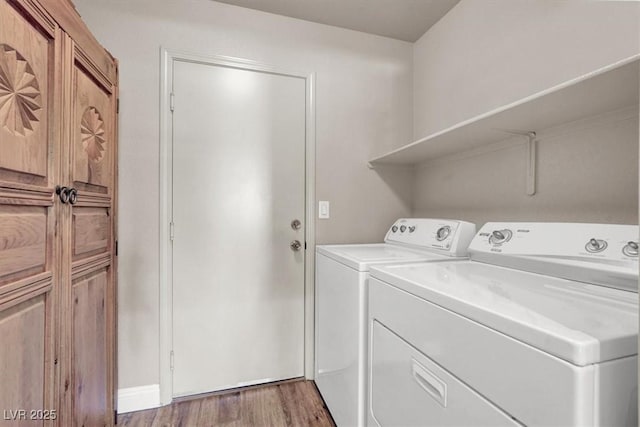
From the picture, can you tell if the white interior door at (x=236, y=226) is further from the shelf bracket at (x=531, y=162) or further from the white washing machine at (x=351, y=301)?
the shelf bracket at (x=531, y=162)

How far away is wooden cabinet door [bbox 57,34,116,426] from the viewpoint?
1062mm

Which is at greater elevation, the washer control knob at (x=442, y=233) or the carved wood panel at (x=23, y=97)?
the carved wood panel at (x=23, y=97)

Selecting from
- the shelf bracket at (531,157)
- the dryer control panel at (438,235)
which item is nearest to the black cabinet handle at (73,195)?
the dryer control panel at (438,235)

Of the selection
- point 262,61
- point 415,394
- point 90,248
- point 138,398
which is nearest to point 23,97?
point 90,248

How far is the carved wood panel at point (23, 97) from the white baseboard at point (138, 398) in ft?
4.40

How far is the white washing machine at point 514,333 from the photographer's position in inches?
19.8

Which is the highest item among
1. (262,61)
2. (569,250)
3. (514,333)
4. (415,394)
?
(262,61)

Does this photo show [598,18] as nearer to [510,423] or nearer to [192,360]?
[510,423]

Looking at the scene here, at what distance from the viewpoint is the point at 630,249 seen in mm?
859

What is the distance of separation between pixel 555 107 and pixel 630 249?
1.70 feet

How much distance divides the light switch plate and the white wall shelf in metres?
0.69

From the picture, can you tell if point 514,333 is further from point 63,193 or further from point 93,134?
point 93,134

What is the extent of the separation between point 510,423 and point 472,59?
180 centimetres

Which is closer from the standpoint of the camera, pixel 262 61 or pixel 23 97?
pixel 23 97
